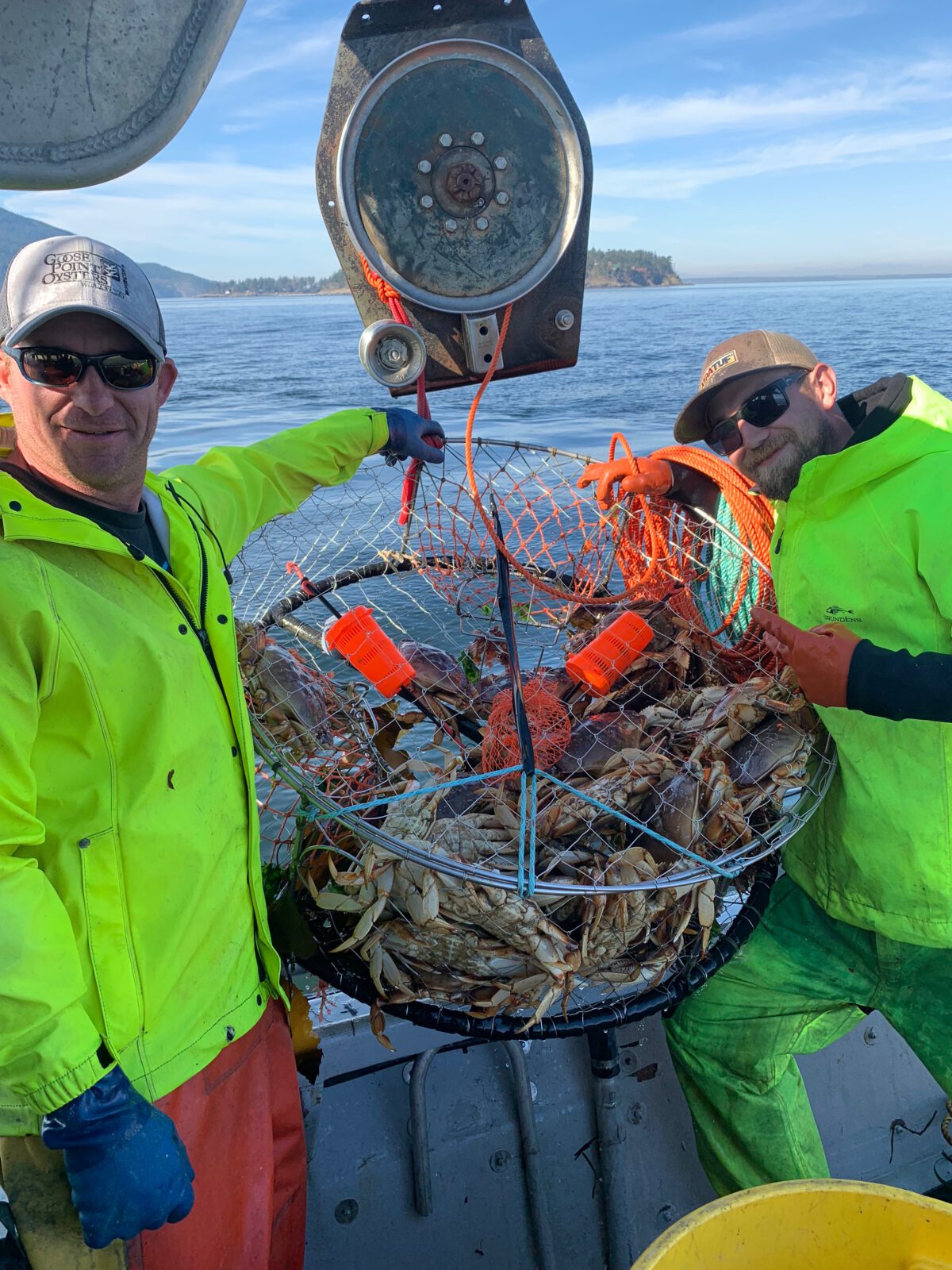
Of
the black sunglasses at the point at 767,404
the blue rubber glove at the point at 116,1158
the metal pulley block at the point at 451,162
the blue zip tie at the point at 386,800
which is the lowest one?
the blue rubber glove at the point at 116,1158

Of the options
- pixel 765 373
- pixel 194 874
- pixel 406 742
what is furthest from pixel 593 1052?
pixel 406 742

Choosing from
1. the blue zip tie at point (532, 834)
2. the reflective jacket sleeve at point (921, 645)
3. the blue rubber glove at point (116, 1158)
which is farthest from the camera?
the reflective jacket sleeve at point (921, 645)

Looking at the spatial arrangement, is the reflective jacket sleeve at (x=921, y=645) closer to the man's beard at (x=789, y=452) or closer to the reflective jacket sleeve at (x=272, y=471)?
the man's beard at (x=789, y=452)

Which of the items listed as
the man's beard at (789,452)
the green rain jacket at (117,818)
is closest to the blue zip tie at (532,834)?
the green rain jacket at (117,818)

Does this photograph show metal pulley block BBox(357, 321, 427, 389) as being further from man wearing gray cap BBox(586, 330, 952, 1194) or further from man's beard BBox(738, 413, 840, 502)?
man's beard BBox(738, 413, 840, 502)

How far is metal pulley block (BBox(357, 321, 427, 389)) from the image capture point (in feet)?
9.87

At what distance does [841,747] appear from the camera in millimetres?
2727

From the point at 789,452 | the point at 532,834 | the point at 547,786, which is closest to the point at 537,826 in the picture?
the point at 547,786

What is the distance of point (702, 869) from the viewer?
2.35 m

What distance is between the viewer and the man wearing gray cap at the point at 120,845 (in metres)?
1.75

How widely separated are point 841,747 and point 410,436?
5.80 feet

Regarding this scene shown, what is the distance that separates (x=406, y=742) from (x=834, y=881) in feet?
13.3

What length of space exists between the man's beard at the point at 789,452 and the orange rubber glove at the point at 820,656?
0.55 metres

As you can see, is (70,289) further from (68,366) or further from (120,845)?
(120,845)
